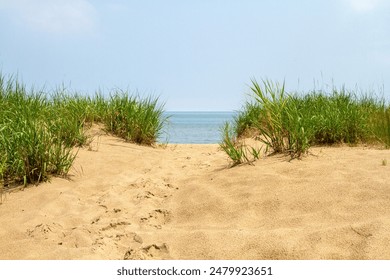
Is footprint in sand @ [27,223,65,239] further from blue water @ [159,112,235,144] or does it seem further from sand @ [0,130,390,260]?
blue water @ [159,112,235,144]

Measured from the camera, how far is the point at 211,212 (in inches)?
154

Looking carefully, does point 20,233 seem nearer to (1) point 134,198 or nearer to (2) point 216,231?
(1) point 134,198

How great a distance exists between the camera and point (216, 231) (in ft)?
11.0

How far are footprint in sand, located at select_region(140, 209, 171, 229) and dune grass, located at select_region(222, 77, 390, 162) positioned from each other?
1614mm

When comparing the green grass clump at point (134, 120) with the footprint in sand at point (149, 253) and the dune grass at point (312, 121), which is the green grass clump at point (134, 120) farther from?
the footprint in sand at point (149, 253)

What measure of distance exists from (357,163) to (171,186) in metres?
1.87

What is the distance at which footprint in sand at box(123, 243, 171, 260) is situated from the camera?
10.0 feet

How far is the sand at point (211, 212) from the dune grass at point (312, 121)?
0.31 meters

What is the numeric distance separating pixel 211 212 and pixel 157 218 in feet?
1.48

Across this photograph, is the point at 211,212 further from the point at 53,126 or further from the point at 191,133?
the point at 191,133

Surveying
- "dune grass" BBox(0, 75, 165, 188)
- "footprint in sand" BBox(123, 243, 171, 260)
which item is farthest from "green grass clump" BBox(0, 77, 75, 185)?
"footprint in sand" BBox(123, 243, 171, 260)

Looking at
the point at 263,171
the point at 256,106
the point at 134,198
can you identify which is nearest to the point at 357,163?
the point at 263,171

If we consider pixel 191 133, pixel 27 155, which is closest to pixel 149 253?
pixel 27 155
